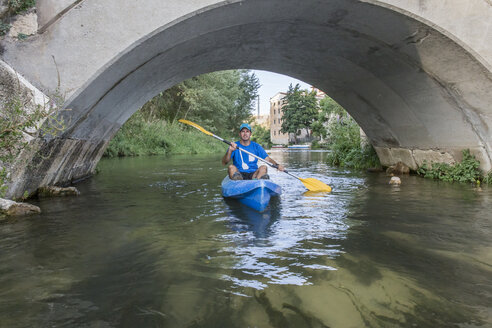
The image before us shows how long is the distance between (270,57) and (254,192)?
3.75 meters

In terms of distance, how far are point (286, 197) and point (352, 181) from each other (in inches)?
110

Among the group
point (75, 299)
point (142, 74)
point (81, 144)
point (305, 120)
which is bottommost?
point (75, 299)

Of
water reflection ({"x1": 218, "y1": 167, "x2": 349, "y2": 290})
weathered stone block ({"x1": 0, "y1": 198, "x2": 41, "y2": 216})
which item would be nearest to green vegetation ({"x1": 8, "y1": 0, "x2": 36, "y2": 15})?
weathered stone block ({"x1": 0, "y1": 198, "x2": 41, "y2": 216})

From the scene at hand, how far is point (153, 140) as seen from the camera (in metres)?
22.3

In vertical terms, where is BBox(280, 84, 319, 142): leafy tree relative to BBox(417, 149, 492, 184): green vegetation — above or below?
above

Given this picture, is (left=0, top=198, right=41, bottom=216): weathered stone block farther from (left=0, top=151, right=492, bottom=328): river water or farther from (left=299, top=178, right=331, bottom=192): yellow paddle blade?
(left=299, top=178, right=331, bottom=192): yellow paddle blade

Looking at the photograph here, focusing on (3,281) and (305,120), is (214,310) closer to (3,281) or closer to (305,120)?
(3,281)

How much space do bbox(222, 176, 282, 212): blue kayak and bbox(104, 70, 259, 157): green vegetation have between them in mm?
15207

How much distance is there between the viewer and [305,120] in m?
46.2

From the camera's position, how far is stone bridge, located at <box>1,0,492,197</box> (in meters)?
4.04

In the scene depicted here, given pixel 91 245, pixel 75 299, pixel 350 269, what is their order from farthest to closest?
pixel 91 245
pixel 350 269
pixel 75 299

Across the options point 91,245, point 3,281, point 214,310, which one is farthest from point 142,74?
point 214,310

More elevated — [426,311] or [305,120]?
[305,120]

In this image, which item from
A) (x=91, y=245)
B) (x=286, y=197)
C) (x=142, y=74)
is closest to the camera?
(x=91, y=245)
